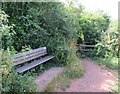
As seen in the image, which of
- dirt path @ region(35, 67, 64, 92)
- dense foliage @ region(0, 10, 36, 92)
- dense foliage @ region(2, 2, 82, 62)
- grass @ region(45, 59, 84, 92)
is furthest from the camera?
dense foliage @ region(2, 2, 82, 62)

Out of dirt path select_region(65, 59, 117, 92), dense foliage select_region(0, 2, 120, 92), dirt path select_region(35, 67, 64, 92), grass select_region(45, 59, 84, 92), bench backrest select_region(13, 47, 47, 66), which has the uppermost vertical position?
dense foliage select_region(0, 2, 120, 92)

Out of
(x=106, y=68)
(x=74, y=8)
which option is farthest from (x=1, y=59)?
(x=74, y=8)

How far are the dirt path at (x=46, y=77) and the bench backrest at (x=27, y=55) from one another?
604 millimetres

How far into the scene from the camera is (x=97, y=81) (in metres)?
8.52

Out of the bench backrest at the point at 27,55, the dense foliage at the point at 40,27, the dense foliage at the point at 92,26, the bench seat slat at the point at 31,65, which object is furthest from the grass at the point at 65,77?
the dense foliage at the point at 92,26

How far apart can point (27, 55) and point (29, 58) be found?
295mm

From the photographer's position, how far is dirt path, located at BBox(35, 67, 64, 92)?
241 inches

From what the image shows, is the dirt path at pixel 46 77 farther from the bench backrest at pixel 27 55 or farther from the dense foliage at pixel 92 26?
the dense foliage at pixel 92 26

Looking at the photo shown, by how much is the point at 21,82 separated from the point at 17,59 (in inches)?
39.1

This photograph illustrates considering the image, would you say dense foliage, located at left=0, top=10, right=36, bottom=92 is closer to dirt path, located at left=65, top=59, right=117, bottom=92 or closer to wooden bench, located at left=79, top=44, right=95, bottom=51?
dirt path, located at left=65, top=59, right=117, bottom=92

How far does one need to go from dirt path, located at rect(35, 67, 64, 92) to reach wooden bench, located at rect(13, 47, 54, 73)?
388 millimetres

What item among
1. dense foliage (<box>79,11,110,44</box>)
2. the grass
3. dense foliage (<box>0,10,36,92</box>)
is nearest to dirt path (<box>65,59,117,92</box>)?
the grass

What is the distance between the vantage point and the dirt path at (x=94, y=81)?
7457 mm

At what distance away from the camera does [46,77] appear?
275 inches
